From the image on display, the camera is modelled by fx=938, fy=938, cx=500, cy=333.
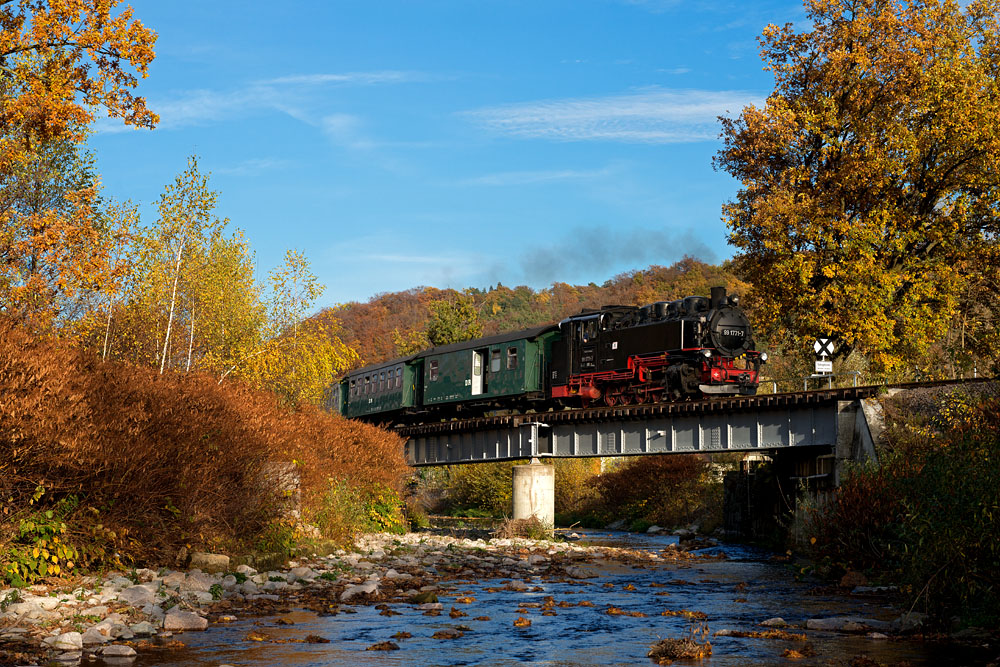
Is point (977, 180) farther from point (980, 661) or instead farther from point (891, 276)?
point (980, 661)

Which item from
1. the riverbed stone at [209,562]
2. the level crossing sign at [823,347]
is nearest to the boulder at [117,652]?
the riverbed stone at [209,562]

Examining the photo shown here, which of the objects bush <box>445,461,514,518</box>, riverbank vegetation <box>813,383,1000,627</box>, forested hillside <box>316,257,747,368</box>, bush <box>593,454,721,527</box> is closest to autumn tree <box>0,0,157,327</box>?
riverbank vegetation <box>813,383,1000,627</box>

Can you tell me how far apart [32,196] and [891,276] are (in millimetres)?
31899

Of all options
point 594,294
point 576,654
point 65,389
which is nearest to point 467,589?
point 576,654

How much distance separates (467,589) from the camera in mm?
18828

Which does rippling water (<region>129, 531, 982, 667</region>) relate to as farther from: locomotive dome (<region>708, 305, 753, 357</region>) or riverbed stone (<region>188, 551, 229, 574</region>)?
locomotive dome (<region>708, 305, 753, 357</region>)

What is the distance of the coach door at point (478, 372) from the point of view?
40719 mm

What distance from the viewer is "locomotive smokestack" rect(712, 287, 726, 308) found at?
32.6 m

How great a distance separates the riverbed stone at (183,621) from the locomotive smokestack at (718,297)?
23422 millimetres

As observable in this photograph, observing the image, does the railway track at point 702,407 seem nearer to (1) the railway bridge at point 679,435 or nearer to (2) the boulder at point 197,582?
(1) the railway bridge at point 679,435

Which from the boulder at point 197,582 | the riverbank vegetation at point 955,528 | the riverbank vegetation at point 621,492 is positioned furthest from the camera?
the riverbank vegetation at point 621,492

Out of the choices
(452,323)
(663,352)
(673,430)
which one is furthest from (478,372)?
(452,323)

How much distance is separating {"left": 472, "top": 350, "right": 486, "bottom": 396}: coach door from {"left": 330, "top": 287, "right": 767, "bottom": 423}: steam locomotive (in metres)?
0.04

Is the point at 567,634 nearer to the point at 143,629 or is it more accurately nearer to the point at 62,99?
the point at 143,629
